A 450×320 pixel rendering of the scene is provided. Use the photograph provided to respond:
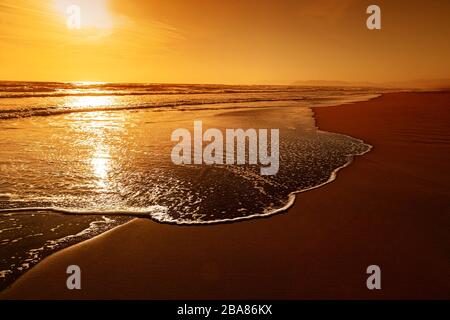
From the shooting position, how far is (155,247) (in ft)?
12.3

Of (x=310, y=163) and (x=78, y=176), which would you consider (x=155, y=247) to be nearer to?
(x=78, y=176)

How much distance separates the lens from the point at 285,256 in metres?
3.57

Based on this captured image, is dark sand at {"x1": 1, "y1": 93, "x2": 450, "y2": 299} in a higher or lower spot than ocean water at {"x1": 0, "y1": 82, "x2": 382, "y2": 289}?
lower

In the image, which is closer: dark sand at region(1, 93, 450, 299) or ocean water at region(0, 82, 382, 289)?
dark sand at region(1, 93, 450, 299)

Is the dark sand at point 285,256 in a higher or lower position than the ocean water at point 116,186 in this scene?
lower

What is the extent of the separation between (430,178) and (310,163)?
88.3 inches

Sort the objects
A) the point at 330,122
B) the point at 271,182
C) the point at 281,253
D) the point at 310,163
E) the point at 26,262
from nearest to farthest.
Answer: the point at 26,262 → the point at 281,253 → the point at 271,182 → the point at 310,163 → the point at 330,122

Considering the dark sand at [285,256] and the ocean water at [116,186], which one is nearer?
the dark sand at [285,256]

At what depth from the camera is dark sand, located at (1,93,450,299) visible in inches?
120

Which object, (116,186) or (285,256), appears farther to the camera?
(116,186)

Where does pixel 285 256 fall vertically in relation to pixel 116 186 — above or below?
below

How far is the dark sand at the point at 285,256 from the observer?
305 centimetres
